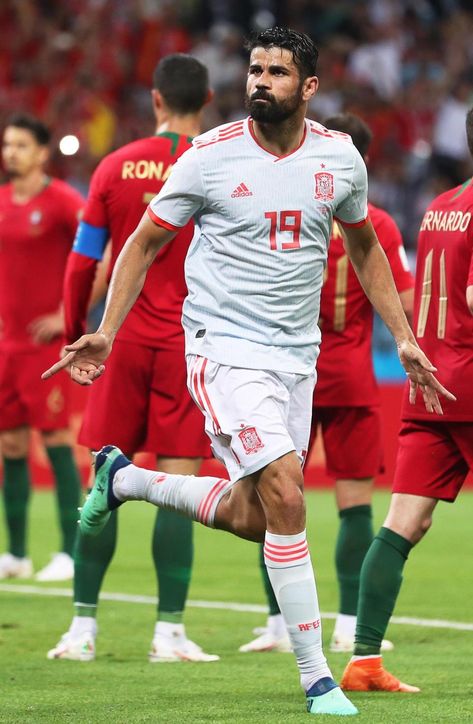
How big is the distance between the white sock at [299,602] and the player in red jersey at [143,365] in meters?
1.67

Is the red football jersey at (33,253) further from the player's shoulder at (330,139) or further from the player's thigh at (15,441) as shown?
the player's shoulder at (330,139)

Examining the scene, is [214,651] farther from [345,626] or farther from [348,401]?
[348,401]

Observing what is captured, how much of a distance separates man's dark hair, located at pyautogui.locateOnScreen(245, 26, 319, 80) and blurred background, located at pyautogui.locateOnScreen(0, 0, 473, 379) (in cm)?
1157

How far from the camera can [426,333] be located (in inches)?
233

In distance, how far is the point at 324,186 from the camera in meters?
5.34

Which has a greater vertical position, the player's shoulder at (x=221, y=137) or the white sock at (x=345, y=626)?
the player's shoulder at (x=221, y=137)

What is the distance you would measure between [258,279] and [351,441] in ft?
6.62

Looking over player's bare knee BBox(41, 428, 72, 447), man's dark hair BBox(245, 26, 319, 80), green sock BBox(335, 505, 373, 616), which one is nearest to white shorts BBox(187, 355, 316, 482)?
man's dark hair BBox(245, 26, 319, 80)

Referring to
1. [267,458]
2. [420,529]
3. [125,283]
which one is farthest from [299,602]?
[125,283]

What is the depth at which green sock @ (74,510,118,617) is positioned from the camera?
6.73 m

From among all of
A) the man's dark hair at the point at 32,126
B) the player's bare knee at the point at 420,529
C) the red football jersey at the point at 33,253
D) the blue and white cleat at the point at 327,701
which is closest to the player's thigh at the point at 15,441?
the red football jersey at the point at 33,253

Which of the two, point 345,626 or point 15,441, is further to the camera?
point 15,441

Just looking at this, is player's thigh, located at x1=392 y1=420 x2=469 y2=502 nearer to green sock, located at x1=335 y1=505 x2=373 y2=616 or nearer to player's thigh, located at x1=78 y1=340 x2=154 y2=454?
green sock, located at x1=335 y1=505 x2=373 y2=616

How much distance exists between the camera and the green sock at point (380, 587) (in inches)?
226
